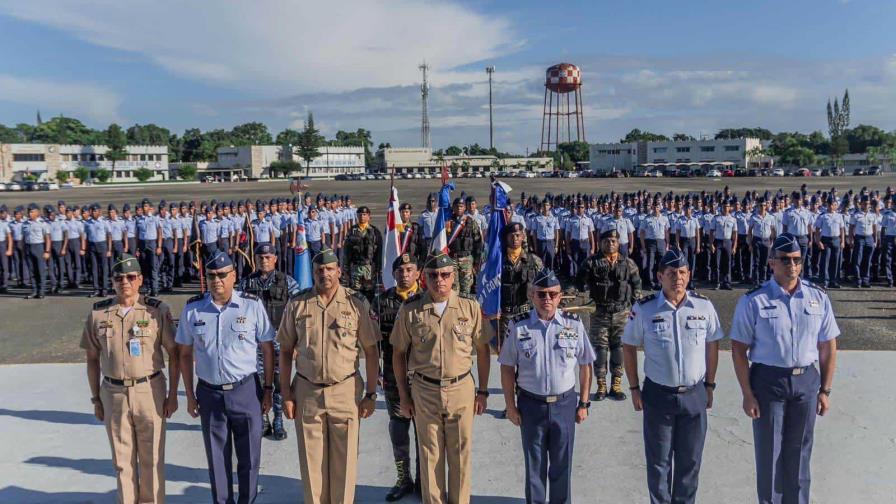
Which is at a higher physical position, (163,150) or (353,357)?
(163,150)

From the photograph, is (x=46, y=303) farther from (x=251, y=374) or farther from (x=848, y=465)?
Result: (x=848, y=465)

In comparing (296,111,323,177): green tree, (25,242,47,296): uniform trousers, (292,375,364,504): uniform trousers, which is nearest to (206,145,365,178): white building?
(296,111,323,177): green tree

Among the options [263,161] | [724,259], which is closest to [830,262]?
[724,259]

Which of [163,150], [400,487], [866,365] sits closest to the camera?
[400,487]

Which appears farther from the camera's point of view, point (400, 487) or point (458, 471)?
point (400, 487)

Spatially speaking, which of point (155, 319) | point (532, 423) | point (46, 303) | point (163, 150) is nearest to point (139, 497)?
point (155, 319)

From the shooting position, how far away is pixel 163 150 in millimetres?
105000

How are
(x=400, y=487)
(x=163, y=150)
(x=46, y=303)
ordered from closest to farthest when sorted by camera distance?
1. (x=400, y=487)
2. (x=46, y=303)
3. (x=163, y=150)

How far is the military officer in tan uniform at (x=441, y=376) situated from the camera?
4.16 metres

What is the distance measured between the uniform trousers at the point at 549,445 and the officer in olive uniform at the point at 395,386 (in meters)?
1.03

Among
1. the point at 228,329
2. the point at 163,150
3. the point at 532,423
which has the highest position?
the point at 163,150

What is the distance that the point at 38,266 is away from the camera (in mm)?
12727

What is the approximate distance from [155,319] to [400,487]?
2.13 meters

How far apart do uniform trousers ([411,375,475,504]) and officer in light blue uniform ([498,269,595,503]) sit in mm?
322
